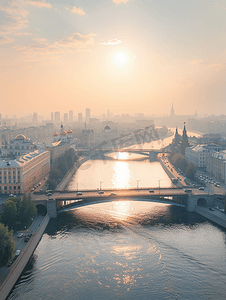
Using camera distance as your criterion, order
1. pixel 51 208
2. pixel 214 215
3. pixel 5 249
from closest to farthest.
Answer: pixel 5 249 → pixel 214 215 → pixel 51 208

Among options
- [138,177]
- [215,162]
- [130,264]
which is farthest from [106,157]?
[130,264]

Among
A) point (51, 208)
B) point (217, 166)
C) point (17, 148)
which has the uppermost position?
point (17, 148)

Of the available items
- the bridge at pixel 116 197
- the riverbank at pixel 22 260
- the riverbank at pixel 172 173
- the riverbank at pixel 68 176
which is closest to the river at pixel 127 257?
the riverbank at pixel 22 260

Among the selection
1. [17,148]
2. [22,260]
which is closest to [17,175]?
[22,260]

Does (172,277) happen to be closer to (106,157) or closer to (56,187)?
(56,187)

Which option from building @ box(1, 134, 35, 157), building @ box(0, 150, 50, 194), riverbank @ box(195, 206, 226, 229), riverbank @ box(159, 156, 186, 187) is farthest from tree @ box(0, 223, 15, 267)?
building @ box(1, 134, 35, 157)

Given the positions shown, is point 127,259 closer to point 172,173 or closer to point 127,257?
point 127,257

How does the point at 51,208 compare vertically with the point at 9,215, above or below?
below

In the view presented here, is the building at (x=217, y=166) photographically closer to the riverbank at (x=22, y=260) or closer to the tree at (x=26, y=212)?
the riverbank at (x=22, y=260)
